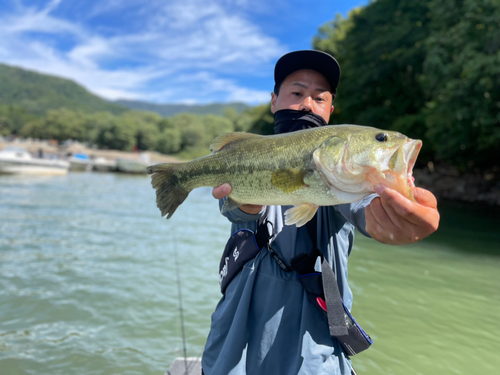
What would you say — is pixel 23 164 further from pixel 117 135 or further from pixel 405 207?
pixel 117 135

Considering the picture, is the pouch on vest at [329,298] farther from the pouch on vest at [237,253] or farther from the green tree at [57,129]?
the green tree at [57,129]

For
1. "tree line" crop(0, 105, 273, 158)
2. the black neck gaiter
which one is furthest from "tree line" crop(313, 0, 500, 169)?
"tree line" crop(0, 105, 273, 158)

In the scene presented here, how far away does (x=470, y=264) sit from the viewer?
10.0m

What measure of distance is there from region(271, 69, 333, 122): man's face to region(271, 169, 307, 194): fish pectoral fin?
722 millimetres

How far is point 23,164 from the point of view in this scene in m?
38.0

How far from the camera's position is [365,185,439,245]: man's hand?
1590 mm

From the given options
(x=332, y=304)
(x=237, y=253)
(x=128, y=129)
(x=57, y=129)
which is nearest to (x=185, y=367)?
(x=237, y=253)

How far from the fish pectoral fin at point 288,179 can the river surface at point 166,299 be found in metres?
4.30

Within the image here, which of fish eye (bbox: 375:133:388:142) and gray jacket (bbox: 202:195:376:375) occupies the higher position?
fish eye (bbox: 375:133:388:142)

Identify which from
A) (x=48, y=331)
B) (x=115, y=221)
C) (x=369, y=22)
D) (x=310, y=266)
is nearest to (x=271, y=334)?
(x=310, y=266)

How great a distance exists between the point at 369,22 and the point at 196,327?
3454cm

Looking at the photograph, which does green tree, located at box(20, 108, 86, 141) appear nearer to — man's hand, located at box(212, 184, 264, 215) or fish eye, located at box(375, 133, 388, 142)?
man's hand, located at box(212, 184, 264, 215)

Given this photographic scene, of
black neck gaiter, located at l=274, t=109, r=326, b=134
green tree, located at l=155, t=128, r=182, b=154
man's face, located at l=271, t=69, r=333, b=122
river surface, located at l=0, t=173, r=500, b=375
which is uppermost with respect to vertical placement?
green tree, located at l=155, t=128, r=182, b=154

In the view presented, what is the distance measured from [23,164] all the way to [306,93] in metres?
43.2
